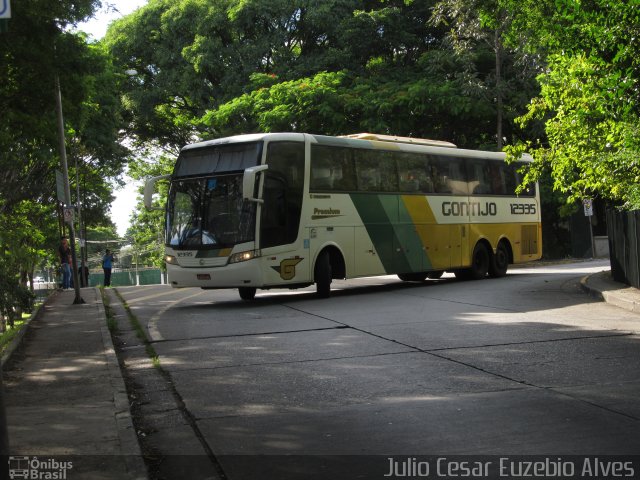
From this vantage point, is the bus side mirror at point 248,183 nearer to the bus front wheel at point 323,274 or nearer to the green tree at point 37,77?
the bus front wheel at point 323,274

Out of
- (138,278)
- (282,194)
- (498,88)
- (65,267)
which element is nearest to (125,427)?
(282,194)

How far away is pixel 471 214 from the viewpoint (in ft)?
77.4

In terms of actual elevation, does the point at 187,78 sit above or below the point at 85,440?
above

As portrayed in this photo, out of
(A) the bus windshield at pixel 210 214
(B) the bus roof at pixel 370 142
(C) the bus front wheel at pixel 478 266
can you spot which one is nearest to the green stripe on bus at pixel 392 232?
(B) the bus roof at pixel 370 142

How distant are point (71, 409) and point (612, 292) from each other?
11643 mm

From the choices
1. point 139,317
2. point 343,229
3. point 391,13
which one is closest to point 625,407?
point 139,317

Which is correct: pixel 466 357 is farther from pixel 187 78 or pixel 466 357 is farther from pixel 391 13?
pixel 187 78

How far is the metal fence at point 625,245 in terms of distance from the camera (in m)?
16.5

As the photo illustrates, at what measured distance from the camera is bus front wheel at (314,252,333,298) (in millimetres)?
18516

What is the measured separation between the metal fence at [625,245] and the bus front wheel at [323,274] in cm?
614

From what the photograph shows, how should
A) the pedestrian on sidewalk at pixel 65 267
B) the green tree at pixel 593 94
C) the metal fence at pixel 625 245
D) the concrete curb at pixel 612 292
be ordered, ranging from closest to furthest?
1. the green tree at pixel 593 94
2. the concrete curb at pixel 612 292
3. the metal fence at pixel 625 245
4. the pedestrian on sidewalk at pixel 65 267

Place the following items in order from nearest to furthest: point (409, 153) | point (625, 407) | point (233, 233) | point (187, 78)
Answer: point (625, 407) < point (233, 233) < point (409, 153) < point (187, 78)

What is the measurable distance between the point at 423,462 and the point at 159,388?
147 inches

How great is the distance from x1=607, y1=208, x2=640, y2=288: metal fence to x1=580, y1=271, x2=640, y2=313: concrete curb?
23 cm
